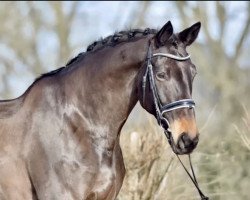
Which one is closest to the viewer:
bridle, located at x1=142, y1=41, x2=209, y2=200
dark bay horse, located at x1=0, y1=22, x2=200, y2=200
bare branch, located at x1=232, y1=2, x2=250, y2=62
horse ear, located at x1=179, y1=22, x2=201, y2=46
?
bridle, located at x1=142, y1=41, x2=209, y2=200

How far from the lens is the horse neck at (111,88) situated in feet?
17.3

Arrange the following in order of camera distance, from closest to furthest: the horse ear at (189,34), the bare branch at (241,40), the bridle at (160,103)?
the bridle at (160,103), the horse ear at (189,34), the bare branch at (241,40)

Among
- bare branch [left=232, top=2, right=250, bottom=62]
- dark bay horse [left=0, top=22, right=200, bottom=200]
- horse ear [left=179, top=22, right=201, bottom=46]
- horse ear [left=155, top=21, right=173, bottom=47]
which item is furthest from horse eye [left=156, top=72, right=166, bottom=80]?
bare branch [left=232, top=2, right=250, bottom=62]

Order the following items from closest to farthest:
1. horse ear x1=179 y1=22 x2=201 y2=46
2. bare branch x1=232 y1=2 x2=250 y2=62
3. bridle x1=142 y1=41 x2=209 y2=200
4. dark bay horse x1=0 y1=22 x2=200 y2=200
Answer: bridle x1=142 y1=41 x2=209 y2=200
dark bay horse x1=0 y1=22 x2=200 y2=200
horse ear x1=179 y1=22 x2=201 y2=46
bare branch x1=232 y1=2 x2=250 y2=62

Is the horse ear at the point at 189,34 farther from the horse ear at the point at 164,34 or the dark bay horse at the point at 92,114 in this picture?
the horse ear at the point at 164,34

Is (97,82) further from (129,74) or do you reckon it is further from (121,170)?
(121,170)

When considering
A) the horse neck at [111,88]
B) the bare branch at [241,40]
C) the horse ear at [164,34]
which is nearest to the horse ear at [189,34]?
the horse ear at [164,34]

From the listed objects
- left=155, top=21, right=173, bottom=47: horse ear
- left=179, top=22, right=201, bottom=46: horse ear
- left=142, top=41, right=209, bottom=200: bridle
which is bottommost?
left=142, top=41, right=209, bottom=200: bridle

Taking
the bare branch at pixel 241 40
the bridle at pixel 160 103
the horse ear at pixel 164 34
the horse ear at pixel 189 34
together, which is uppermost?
the horse ear at pixel 164 34

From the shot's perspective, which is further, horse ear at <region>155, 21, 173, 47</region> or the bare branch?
the bare branch

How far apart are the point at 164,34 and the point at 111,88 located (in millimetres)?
583

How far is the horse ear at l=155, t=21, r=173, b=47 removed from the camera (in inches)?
199

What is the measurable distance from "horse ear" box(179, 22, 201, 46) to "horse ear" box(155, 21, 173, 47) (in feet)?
0.44

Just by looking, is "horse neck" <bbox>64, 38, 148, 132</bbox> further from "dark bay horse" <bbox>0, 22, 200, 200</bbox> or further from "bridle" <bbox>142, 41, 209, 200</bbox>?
"bridle" <bbox>142, 41, 209, 200</bbox>
